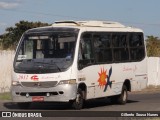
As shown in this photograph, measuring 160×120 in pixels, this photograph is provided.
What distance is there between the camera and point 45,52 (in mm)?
21328

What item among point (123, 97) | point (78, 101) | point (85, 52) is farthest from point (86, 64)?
point (123, 97)

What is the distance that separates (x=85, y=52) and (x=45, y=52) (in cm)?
141

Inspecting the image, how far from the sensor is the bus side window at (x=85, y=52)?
21214mm

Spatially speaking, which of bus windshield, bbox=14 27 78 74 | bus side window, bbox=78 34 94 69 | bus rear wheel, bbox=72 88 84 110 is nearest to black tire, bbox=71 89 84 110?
bus rear wheel, bbox=72 88 84 110

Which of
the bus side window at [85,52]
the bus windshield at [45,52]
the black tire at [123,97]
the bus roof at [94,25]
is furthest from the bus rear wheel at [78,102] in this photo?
the black tire at [123,97]

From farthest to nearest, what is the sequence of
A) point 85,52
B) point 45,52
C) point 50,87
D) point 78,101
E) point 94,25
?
1. point 94,25
2. point 85,52
3. point 45,52
4. point 78,101
5. point 50,87

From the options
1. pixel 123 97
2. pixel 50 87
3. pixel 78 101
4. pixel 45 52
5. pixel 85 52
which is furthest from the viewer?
pixel 123 97

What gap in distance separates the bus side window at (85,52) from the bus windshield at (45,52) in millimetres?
404

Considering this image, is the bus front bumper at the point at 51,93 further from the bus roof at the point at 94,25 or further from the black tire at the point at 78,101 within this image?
the bus roof at the point at 94,25

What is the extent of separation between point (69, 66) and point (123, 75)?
4.49 meters

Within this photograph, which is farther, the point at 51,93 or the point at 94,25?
the point at 94,25

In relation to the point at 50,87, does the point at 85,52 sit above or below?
above

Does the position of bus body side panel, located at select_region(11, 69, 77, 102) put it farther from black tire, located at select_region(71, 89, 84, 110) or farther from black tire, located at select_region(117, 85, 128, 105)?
black tire, located at select_region(117, 85, 128, 105)

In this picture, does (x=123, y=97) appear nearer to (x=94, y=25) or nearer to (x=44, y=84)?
(x=94, y=25)
